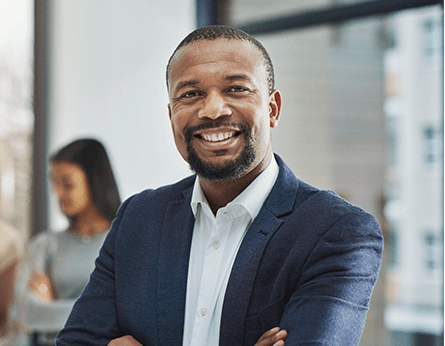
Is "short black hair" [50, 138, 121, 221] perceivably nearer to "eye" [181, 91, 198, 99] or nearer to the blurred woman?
the blurred woman

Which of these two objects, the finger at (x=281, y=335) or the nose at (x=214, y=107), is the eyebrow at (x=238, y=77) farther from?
the finger at (x=281, y=335)

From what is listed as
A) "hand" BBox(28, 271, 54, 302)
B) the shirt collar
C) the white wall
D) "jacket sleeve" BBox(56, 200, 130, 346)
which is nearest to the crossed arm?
the shirt collar

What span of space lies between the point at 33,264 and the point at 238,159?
1.78 meters

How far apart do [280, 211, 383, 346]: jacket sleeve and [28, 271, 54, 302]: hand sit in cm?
175

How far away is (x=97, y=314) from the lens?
1.27 metres

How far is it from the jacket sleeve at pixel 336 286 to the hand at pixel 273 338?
14 mm

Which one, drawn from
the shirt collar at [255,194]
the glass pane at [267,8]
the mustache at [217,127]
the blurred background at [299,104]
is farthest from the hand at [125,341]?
the glass pane at [267,8]

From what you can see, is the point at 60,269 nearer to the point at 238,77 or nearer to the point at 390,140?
the point at 238,77

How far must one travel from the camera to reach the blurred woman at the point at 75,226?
2.48 metres

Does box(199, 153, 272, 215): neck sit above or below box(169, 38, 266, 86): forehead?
below

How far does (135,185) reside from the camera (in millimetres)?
3525

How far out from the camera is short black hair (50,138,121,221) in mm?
2545

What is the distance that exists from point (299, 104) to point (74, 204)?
1.50m

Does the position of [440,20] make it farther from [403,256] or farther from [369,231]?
[369,231]
